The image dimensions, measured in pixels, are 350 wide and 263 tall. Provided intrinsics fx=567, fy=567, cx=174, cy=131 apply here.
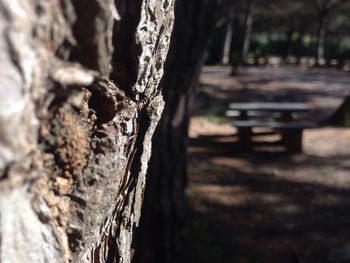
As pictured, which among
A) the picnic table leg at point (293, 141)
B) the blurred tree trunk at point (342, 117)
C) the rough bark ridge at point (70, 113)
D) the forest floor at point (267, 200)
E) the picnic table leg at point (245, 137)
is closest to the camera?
the rough bark ridge at point (70, 113)

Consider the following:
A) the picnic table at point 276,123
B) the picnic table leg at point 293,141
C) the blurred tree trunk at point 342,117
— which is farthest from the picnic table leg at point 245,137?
the blurred tree trunk at point 342,117

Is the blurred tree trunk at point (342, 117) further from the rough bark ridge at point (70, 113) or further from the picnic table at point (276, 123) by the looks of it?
the rough bark ridge at point (70, 113)

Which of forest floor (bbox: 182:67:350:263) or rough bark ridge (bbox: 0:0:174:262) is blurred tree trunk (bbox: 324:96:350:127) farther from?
rough bark ridge (bbox: 0:0:174:262)

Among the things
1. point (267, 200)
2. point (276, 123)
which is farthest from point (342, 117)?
point (267, 200)

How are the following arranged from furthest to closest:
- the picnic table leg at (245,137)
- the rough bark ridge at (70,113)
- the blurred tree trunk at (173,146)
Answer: the picnic table leg at (245,137)
the blurred tree trunk at (173,146)
the rough bark ridge at (70,113)

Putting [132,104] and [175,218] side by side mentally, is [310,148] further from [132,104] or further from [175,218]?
[132,104]

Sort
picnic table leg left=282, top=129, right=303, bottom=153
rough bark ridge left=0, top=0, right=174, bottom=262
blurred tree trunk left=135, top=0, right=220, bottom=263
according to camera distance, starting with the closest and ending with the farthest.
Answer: rough bark ridge left=0, top=0, right=174, bottom=262 → blurred tree trunk left=135, top=0, right=220, bottom=263 → picnic table leg left=282, top=129, right=303, bottom=153

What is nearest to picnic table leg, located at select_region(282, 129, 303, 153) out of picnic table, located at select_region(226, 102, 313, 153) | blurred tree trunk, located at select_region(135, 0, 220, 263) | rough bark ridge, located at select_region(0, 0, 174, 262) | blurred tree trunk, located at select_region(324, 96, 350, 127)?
picnic table, located at select_region(226, 102, 313, 153)

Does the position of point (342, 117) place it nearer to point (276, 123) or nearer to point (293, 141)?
point (276, 123)
